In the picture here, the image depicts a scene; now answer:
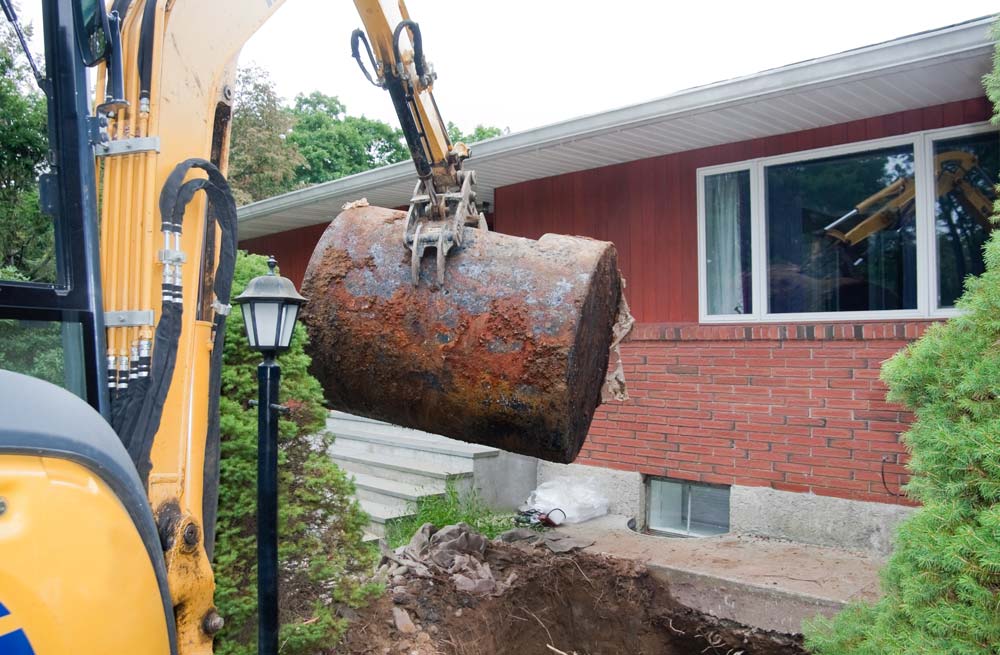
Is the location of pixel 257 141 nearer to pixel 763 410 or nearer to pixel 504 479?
pixel 504 479

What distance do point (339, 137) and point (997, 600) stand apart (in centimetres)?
2927

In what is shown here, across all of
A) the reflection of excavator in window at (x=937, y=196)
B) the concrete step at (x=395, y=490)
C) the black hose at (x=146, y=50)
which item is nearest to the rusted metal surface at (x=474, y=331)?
the black hose at (x=146, y=50)

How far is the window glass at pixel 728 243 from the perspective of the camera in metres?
6.07

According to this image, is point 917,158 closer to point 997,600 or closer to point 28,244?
point 997,600

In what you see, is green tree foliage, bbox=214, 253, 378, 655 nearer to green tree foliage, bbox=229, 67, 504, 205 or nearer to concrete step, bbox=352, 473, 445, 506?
concrete step, bbox=352, 473, 445, 506

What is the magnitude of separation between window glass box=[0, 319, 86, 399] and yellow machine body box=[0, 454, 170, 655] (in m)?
0.50

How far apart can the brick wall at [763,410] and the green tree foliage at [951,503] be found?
205 cm

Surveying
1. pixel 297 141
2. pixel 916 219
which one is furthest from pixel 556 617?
pixel 297 141

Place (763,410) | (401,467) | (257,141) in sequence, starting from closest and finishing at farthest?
(763,410), (401,467), (257,141)

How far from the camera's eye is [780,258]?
593 centimetres

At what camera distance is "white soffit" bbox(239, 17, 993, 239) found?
14.4 ft

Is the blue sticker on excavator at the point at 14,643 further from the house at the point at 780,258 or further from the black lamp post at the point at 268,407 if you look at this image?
the house at the point at 780,258

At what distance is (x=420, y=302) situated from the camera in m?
2.80

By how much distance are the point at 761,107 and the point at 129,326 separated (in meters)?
4.51
